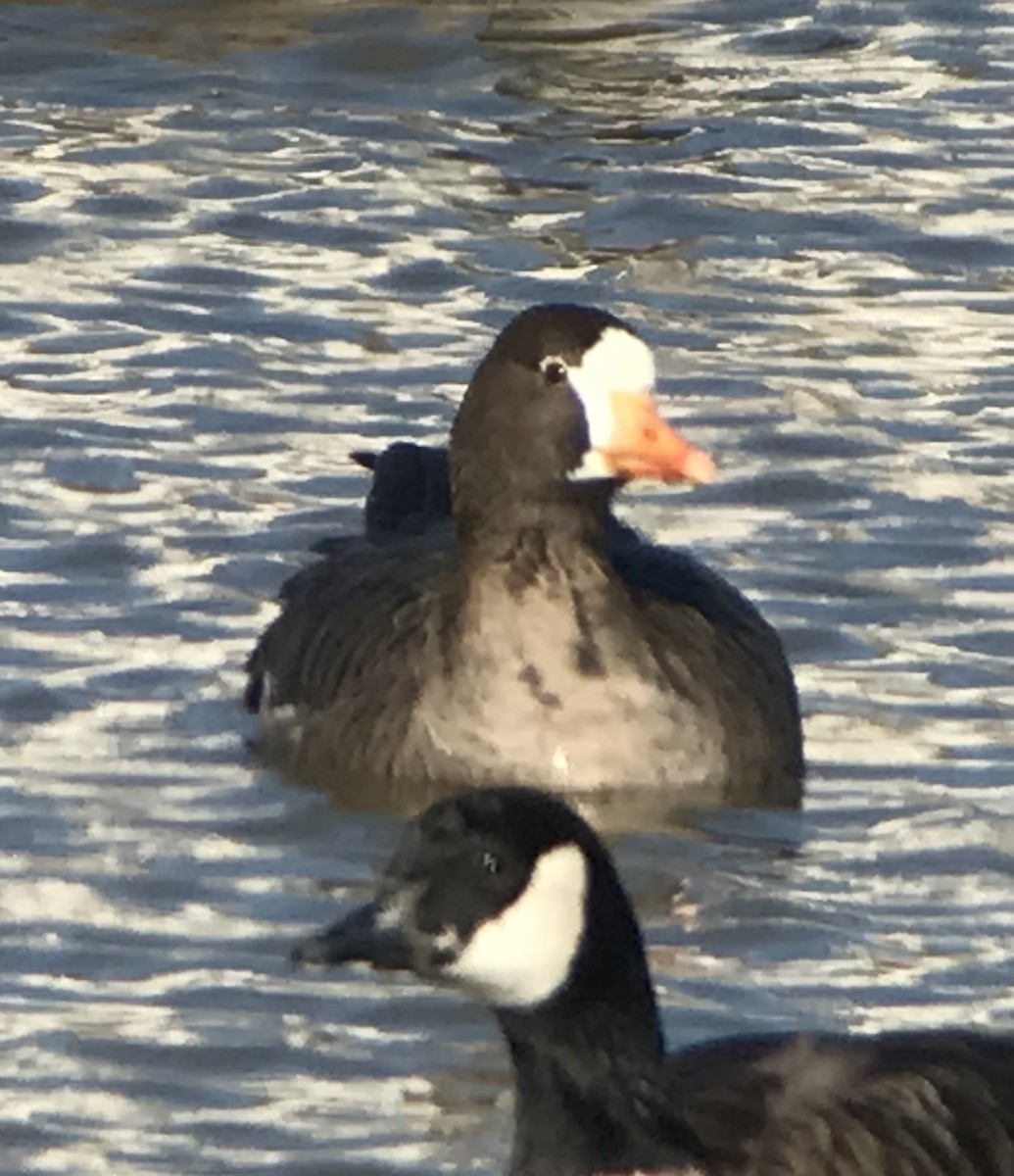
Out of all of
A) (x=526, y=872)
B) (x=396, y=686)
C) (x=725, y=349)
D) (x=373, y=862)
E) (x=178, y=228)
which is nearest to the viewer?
(x=526, y=872)

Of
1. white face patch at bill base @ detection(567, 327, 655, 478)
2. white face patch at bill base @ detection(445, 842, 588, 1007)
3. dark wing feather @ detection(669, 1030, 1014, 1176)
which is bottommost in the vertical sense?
dark wing feather @ detection(669, 1030, 1014, 1176)

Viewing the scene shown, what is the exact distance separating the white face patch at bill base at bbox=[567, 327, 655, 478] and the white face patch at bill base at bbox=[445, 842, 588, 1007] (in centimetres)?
393

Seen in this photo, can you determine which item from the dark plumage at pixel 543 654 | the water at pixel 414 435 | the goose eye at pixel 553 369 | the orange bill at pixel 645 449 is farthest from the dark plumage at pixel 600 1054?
the goose eye at pixel 553 369

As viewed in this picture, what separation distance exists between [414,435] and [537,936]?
6.91m

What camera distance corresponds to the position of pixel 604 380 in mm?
11836

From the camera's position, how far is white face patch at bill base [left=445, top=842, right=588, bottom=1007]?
794 cm

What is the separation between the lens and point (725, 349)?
51.6 ft

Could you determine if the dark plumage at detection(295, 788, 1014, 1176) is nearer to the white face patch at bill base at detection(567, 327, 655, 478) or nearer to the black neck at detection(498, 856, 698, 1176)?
the black neck at detection(498, 856, 698, 1176)

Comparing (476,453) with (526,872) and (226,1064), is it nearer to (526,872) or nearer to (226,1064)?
(226,1064)

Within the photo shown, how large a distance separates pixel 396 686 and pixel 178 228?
5.35 m

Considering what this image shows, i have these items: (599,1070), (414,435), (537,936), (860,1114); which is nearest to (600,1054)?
(599,1070)

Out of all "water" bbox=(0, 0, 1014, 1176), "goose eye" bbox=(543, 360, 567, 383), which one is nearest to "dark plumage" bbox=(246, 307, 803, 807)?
"goose eye" bbox=(543, 360, 567, 383)

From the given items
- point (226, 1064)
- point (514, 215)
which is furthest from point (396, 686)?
point (514, 215)

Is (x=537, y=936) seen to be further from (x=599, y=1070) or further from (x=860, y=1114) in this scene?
(x=860, y=1114)
